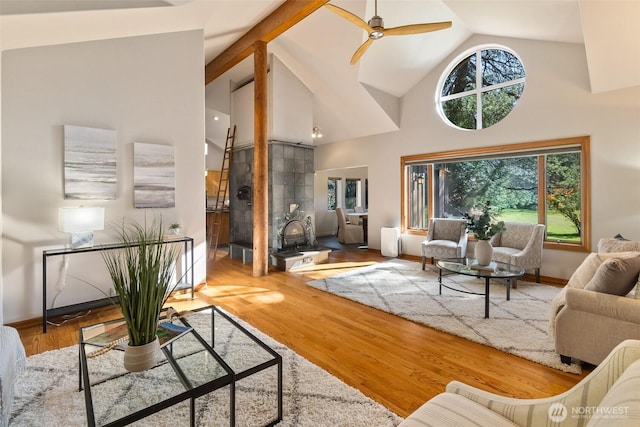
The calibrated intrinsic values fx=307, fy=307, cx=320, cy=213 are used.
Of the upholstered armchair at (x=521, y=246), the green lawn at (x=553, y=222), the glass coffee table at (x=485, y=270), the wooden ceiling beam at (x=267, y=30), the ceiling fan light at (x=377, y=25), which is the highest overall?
the wooden ceiling beam at (x=267, y=30)

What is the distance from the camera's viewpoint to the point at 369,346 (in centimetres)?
264

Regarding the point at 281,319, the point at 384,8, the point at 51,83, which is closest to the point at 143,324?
the point at 281,319

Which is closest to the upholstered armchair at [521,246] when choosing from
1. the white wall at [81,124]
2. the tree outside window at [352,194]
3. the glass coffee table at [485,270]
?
the glass coffee table at [485,270]

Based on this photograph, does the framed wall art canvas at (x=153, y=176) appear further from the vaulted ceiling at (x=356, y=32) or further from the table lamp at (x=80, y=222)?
the vaulted ceiling at (x=356, y=32)

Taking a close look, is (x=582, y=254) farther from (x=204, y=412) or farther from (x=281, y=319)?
(x=204, y=412)

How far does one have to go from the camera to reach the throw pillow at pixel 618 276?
2.12 meters

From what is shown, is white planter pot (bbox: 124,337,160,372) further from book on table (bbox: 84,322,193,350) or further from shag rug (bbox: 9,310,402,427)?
shag rug (bbox: 9,310,402,427)

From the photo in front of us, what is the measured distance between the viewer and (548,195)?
187 inches

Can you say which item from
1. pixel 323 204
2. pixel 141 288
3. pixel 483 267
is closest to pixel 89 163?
pixel 141 288

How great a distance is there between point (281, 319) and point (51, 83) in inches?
132

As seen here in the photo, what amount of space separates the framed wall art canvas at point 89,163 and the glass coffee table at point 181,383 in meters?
1.89

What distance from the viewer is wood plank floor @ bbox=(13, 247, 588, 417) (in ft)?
6.84

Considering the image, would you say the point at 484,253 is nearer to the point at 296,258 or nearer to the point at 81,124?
the point at 296,258

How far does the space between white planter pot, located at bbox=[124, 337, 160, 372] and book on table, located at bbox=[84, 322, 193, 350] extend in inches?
4.3
